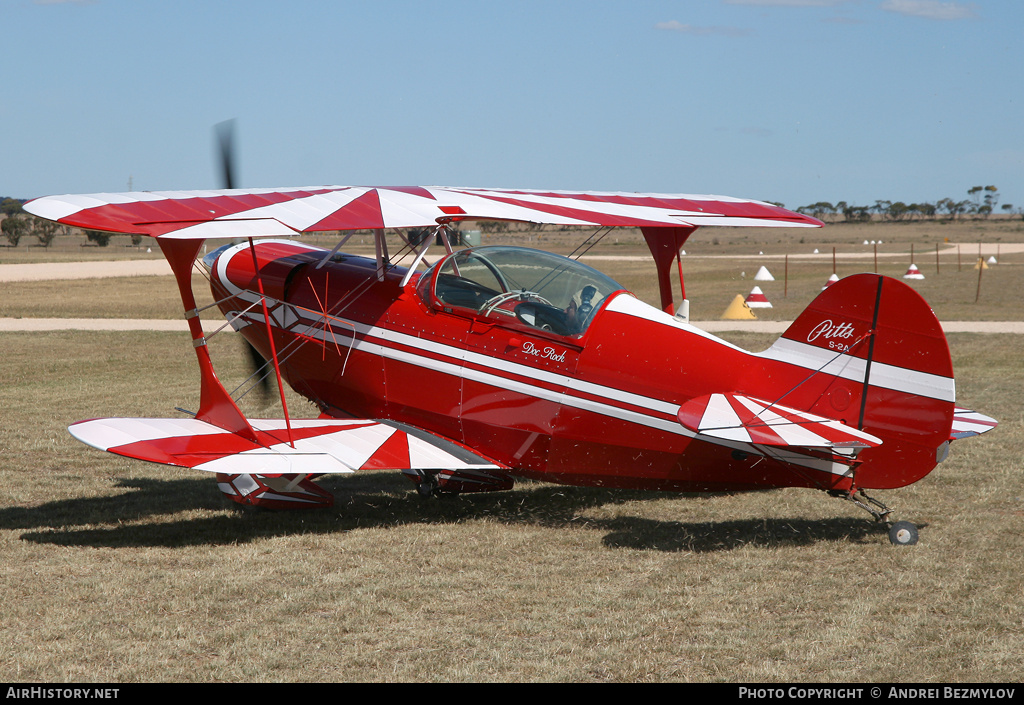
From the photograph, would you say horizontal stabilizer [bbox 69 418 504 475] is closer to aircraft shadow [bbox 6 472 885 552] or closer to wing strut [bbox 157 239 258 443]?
wing strut [bbox 157 239 258 443]

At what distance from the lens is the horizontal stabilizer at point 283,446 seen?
624 centimetres

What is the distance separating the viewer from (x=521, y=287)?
7043mm

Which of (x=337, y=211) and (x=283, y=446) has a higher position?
(x=337, y=211)

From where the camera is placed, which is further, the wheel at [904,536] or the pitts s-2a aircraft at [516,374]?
the wheel at [904,536]

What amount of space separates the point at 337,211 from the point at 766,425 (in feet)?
10.5

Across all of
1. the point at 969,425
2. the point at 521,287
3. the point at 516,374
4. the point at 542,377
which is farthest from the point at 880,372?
the point at 521,287

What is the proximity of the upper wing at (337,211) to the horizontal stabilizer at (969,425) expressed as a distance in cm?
192

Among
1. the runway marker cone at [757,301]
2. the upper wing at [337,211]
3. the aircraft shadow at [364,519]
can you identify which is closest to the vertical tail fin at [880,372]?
the aircraft shadow at [364,519]

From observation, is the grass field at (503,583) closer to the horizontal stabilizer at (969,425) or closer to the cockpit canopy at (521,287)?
the horizontal stabilizer at (969,425)

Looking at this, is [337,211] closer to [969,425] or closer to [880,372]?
[880,372]

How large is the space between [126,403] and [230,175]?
3.41 meters

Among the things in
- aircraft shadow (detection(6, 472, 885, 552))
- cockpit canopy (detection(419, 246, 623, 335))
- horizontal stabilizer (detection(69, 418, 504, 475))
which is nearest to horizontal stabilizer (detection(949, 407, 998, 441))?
aircraft shadow (detection(6, 472, 885, 552))

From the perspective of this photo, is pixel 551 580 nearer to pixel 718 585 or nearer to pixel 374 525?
pixel 718 585
